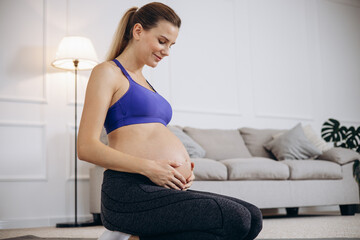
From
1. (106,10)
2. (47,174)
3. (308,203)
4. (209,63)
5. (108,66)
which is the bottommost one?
(308,203)

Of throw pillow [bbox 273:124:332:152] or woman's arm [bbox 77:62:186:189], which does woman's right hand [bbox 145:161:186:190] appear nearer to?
woman's arm [bbox 77:62:186:189]

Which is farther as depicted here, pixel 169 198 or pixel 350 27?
pixel 350 27

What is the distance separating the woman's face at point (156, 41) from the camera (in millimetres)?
1333

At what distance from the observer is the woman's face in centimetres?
133

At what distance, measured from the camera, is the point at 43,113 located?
152 inches

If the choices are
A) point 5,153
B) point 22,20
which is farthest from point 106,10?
point 5,153

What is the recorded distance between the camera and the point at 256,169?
12.0 ft

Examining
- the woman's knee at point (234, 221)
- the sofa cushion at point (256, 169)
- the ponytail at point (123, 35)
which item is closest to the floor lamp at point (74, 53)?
the sofa cushion at point (256, 169)

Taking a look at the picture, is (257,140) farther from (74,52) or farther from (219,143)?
(74,52)

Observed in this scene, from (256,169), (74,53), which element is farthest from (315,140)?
(74,53)

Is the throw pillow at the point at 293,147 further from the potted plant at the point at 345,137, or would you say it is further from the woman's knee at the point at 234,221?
the woman's knee at the point at 234,221

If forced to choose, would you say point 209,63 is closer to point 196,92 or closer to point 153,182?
point 196,92

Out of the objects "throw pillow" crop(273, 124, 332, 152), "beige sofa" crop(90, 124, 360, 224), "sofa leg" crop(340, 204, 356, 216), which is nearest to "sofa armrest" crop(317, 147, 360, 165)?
"beige sofa" crop(90, 124, 360, 224)

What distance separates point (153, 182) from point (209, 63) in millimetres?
3810
